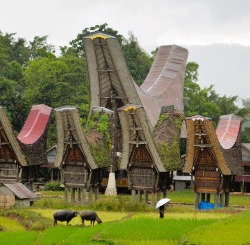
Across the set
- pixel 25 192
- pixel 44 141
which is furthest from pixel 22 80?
pixel 25 192

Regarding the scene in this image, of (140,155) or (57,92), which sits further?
(57,92)

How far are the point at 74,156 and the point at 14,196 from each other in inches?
170

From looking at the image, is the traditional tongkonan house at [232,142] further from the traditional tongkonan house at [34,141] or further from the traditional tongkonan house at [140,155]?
the traditional tongkonan house at [34,141]

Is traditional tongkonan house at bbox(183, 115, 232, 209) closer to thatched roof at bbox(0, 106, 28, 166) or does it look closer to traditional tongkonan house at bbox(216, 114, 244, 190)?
traditional tongkonan house at bbox(216, 114, 244, 190)

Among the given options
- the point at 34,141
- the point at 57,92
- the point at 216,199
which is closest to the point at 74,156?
the point at 34,141

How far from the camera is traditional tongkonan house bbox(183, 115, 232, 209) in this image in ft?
101

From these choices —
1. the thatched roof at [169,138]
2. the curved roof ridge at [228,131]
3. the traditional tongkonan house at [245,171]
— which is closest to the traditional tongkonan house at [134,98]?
the thatched roof at [169,138]

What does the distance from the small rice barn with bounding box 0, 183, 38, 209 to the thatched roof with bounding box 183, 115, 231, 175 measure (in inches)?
287

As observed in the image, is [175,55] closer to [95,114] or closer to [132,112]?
[95,114]

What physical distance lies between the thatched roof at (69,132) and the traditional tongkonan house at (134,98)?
1758 mm

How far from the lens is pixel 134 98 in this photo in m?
38.8

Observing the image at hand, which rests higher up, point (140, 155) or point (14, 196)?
point (140, 155)

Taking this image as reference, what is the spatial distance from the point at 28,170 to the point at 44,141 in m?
1.88

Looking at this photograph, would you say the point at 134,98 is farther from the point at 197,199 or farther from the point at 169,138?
the point at 197,199
